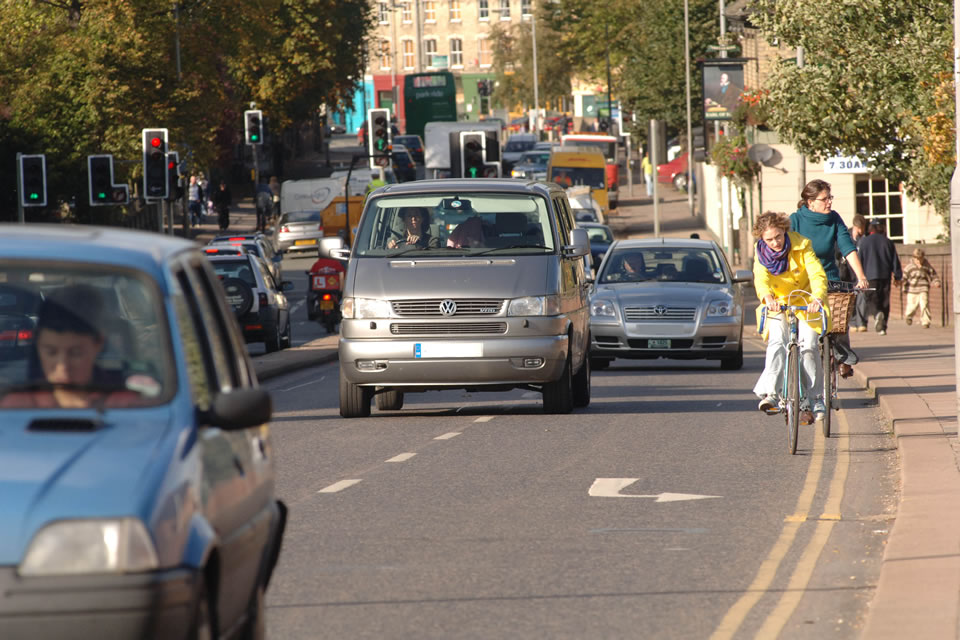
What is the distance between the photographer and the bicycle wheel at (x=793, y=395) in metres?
13.1

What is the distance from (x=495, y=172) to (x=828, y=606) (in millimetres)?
37442

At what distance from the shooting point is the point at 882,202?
1748 inches

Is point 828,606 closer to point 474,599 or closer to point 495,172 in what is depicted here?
point 474,599

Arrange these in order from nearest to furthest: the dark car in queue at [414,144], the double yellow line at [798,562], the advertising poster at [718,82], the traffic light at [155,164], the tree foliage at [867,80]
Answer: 1. the double yellow line at [798,562]
2. the tree foliage at [867,80]
3. the traffic light at [155,164]
4. the advertising poster at [718,82]
5. the dark car in queue at [414,144]

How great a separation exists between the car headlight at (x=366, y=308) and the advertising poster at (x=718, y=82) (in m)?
35.9

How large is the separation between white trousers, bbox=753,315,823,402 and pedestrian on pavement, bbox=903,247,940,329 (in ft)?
58.1

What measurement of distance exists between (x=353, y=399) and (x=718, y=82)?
36.8 m

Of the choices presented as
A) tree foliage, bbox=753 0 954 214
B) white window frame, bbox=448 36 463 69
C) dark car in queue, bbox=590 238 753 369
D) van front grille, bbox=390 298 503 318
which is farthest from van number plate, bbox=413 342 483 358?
white window frame, bbox=448 36 463 69

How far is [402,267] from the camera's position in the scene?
1616 centimetres

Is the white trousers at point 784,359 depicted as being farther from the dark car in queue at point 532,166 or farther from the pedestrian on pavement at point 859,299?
the dark car in queue at point 532,166

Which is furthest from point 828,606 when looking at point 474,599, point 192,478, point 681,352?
point 681,352

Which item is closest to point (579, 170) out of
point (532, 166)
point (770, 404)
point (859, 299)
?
point (532, 166)

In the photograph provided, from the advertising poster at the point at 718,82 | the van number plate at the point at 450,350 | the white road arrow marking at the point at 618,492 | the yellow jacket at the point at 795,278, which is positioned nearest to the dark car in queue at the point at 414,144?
the advertising poster at the point at 718,82

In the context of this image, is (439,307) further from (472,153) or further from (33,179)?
(472,153)
